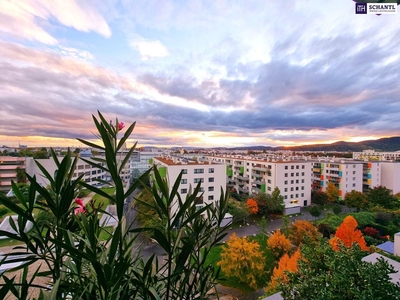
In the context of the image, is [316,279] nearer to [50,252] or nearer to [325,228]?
[50,252]

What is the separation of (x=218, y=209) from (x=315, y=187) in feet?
81.3

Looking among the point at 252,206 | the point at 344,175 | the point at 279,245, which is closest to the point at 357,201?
the point at 344,175

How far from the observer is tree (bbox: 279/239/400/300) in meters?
1.71

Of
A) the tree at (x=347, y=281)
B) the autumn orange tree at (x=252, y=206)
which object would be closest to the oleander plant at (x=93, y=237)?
the tree at (x=347, y=281)

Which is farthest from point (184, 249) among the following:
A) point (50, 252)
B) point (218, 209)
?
point (50, 252)

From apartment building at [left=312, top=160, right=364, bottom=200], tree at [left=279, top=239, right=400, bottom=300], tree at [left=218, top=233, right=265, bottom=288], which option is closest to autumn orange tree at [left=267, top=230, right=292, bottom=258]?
tree at [left=218, top=233, right=265, bottom=288]

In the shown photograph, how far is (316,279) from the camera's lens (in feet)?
6.60

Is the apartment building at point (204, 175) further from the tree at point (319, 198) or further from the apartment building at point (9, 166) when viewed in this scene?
the apartment building at point (9, 166)

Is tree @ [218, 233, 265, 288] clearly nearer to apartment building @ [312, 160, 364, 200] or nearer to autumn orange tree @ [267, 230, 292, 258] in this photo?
autumn orange tree @ [267, 230, 292, 258]

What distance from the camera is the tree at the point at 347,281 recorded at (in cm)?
171
